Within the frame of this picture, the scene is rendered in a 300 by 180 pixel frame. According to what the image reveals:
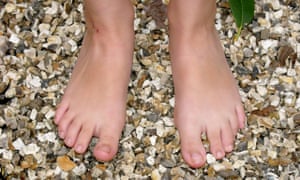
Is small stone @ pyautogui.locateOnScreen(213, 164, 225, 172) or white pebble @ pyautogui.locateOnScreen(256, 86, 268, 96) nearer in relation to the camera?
small stone @ pyautogui.locateOnScreen(213, 164, 225, 172)

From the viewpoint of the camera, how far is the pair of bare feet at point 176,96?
1.30 meters

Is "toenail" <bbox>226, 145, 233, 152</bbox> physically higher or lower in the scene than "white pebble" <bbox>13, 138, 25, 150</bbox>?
lower

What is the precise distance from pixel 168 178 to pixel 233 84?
0.22 m

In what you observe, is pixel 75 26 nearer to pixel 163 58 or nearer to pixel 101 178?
pixel 163 58

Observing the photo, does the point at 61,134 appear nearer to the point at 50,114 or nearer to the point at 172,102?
the point at 50,114

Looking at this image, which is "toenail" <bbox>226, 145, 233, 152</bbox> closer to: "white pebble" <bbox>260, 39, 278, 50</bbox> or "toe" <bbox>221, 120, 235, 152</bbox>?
"toe" <bbox>221, 120, 235, 152</bbox>

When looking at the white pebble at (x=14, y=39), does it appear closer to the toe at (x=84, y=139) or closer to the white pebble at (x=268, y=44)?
the toe at (x=84, y=139)

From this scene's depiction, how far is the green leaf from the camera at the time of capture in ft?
4.23

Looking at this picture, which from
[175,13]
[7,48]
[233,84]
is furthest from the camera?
[7,48]

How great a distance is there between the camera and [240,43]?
4.86ft

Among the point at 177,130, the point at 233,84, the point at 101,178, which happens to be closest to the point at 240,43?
the point at 233,84

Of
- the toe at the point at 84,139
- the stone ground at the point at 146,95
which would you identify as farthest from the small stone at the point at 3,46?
the toe at the point at 84,139

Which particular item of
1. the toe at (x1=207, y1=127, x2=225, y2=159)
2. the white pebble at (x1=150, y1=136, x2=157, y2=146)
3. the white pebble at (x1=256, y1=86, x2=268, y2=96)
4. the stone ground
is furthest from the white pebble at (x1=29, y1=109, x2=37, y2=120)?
the white pebble at (x1=256, y1=86, x2=268, y2=96)

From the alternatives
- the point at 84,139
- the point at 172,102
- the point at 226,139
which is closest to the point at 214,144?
the point at 226,139
